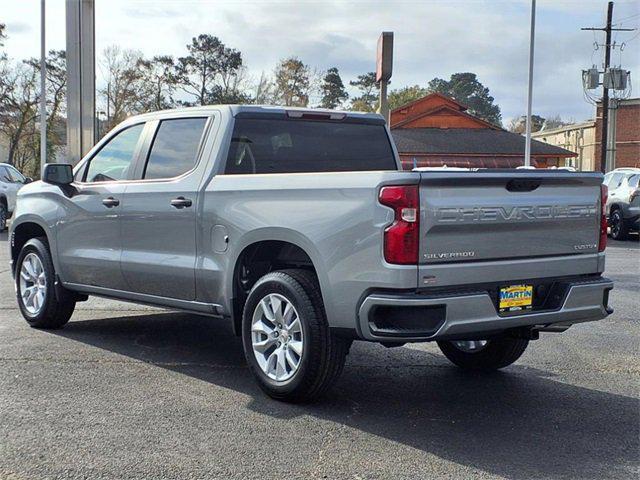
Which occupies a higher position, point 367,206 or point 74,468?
point 367,206

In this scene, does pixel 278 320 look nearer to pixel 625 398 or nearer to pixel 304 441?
pixel 304 441

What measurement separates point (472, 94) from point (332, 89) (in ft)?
84.8

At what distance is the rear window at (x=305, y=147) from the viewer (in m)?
6.12

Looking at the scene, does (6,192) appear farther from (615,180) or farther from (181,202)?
(181,202)

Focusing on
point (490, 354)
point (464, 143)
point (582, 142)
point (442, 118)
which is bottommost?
point (490, 354)

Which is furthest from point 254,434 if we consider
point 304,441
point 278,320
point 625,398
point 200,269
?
point 625,398

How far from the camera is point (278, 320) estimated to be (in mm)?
5250

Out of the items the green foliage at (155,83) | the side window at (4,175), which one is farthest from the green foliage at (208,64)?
the side window at (4,175)

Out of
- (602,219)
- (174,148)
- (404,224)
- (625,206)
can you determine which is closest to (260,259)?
(174,148)

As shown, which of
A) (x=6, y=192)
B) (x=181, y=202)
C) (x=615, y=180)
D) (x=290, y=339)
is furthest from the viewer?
(x=615, y=180)

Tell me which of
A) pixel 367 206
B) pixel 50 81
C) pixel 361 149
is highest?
pixel 50 81

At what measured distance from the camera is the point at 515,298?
4.95 meters

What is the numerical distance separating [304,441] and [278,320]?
972 millimetres

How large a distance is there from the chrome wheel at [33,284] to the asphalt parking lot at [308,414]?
307 mm
